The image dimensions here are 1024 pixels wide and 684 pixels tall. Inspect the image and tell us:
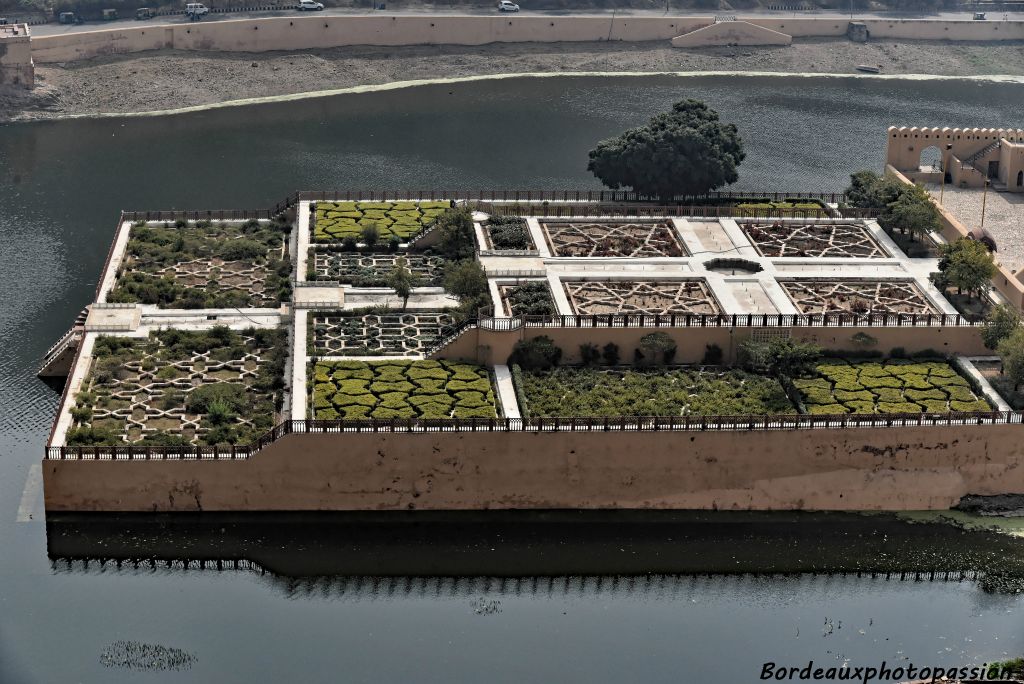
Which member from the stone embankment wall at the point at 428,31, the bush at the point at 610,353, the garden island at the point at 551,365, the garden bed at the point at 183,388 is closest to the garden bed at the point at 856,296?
the garden island at the point at 551,365

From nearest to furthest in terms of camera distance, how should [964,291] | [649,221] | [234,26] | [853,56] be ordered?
1. [964,291]
2. [649,221]
3. [234,26]
4. [853,56]

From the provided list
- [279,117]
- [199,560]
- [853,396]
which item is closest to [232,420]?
[199,560]

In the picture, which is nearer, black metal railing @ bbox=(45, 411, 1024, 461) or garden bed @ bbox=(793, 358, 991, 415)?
black metal railing @ bbox=(45, 411, 1024, 461)

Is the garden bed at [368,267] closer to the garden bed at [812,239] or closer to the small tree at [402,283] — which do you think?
the small tree at [402,283]

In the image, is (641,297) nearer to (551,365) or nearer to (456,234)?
(551,365)

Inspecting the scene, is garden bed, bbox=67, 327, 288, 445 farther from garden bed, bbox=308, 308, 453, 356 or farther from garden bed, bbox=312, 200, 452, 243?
garden bed, bbox=312, 200, 452, 243

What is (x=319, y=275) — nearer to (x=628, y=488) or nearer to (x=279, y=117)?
(x=628, y=488)

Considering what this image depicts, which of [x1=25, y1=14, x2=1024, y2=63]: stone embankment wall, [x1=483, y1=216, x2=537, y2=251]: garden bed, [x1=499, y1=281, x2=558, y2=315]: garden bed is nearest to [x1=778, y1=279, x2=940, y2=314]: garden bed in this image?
[x1=499, y1=281, x2=558, y2=315]: garden bed
